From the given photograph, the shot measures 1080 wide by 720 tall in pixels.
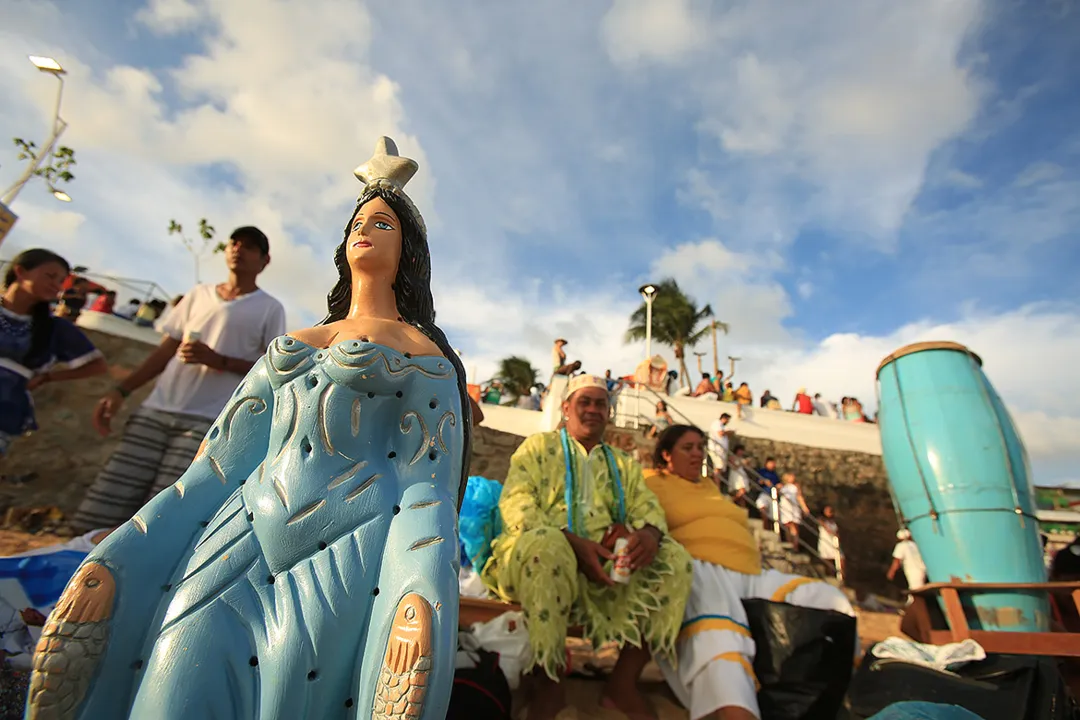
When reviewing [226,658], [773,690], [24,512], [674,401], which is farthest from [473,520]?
[674,401]

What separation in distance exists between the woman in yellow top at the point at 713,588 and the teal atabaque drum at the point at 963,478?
0.86m

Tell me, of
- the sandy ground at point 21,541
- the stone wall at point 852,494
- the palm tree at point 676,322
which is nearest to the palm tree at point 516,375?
the palm tree at point 676,322

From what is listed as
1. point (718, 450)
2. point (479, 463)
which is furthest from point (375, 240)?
point (718, 450)

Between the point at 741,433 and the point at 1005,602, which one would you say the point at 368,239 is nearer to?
the point at 1005,602

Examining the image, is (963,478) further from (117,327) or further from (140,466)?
(117,327)

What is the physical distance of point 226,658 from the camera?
1.08m

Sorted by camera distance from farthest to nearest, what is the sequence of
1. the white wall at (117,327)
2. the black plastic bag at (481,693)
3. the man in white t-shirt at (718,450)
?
the man in white t-shirt at (718,450) → the white wall at (117,327) → the black plastic bag at (481,693)

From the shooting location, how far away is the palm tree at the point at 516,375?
993 inches

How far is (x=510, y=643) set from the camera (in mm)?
2488

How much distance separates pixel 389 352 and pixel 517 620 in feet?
5.48

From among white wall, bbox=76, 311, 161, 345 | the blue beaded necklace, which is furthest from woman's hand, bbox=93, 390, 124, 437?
white wall, bbox=76, 311, 161, 345

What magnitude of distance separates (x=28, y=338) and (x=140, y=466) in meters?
0.79

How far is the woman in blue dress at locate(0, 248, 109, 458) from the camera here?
246 centimetres

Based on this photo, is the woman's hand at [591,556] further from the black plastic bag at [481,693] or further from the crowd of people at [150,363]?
the crowd of people at [150,363]
